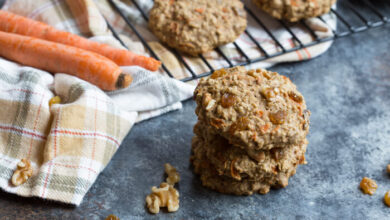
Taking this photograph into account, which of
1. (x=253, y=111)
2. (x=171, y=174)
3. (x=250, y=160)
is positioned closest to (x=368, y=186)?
(x=250, y=160)

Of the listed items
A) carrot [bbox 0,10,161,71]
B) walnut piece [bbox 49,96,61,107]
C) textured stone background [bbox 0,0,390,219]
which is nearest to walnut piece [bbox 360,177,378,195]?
textured stone background [bbox 0,0,390,219]

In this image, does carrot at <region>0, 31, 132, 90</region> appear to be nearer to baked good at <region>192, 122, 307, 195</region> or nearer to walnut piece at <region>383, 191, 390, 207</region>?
baked good at <region>192, 122, 307, 195</region>

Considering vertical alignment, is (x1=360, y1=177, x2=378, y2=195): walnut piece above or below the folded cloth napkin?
below

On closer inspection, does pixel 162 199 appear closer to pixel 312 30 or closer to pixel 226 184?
pixel 226 184

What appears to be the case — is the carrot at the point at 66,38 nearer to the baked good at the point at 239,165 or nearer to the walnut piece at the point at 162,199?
the baked good at the point at 239,165

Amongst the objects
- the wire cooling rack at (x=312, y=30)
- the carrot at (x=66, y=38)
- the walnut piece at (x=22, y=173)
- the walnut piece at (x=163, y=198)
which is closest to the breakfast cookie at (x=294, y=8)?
the wire cooling rack at (x=312, y=30)
